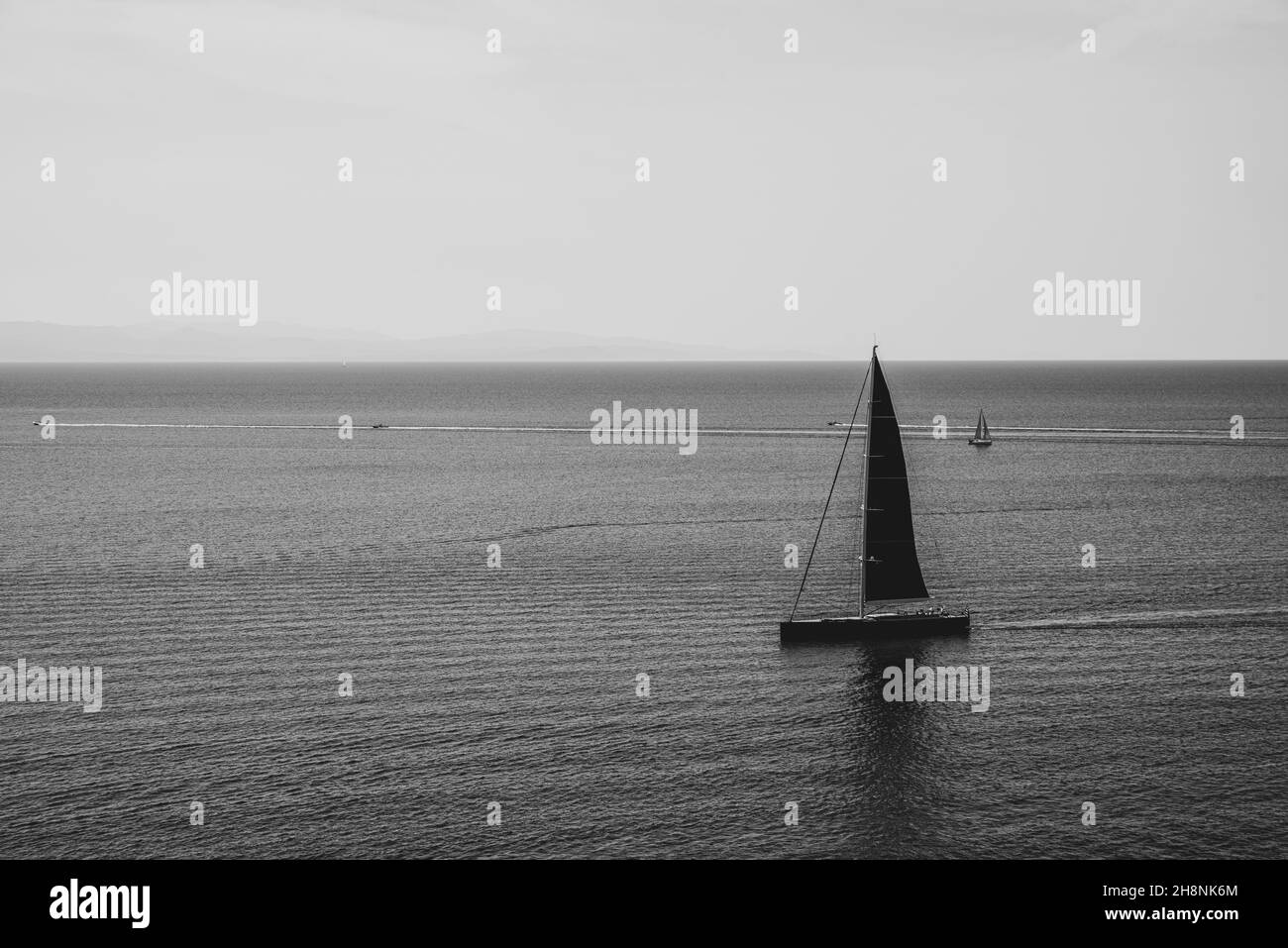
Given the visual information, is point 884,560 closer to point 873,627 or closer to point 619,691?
point 873,627

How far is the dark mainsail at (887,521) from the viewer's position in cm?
6894

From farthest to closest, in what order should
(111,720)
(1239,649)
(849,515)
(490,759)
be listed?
(849,515), (1239,649), (111,720), (490,759)

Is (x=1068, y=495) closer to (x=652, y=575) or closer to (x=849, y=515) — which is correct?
(x=849, y=515)

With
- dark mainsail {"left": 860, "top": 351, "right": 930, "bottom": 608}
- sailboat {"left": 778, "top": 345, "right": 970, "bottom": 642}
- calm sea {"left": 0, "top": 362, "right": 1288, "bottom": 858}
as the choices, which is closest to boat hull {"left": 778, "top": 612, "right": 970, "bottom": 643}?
sailboat {"left": 778, "top": 345, "right": 970, "bottom": 642}

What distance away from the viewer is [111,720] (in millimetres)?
55938

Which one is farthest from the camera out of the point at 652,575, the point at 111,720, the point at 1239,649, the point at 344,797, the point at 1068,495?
the point at 1068,495

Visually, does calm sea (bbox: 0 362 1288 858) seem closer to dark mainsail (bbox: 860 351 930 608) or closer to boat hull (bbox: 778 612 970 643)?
boat hull (bbox: 778 612 970 643)

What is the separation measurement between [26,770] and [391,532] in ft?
195

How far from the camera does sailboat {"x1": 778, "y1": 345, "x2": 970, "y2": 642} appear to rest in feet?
226

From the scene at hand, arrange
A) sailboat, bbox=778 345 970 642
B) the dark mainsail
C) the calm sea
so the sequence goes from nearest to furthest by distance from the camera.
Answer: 1. the calm sea
2. sailboat, bbox=778 345 970 642
3. the dark mainsail

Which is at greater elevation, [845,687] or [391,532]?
[391,532]

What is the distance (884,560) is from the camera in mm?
71562

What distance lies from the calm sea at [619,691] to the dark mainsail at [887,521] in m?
4.28
